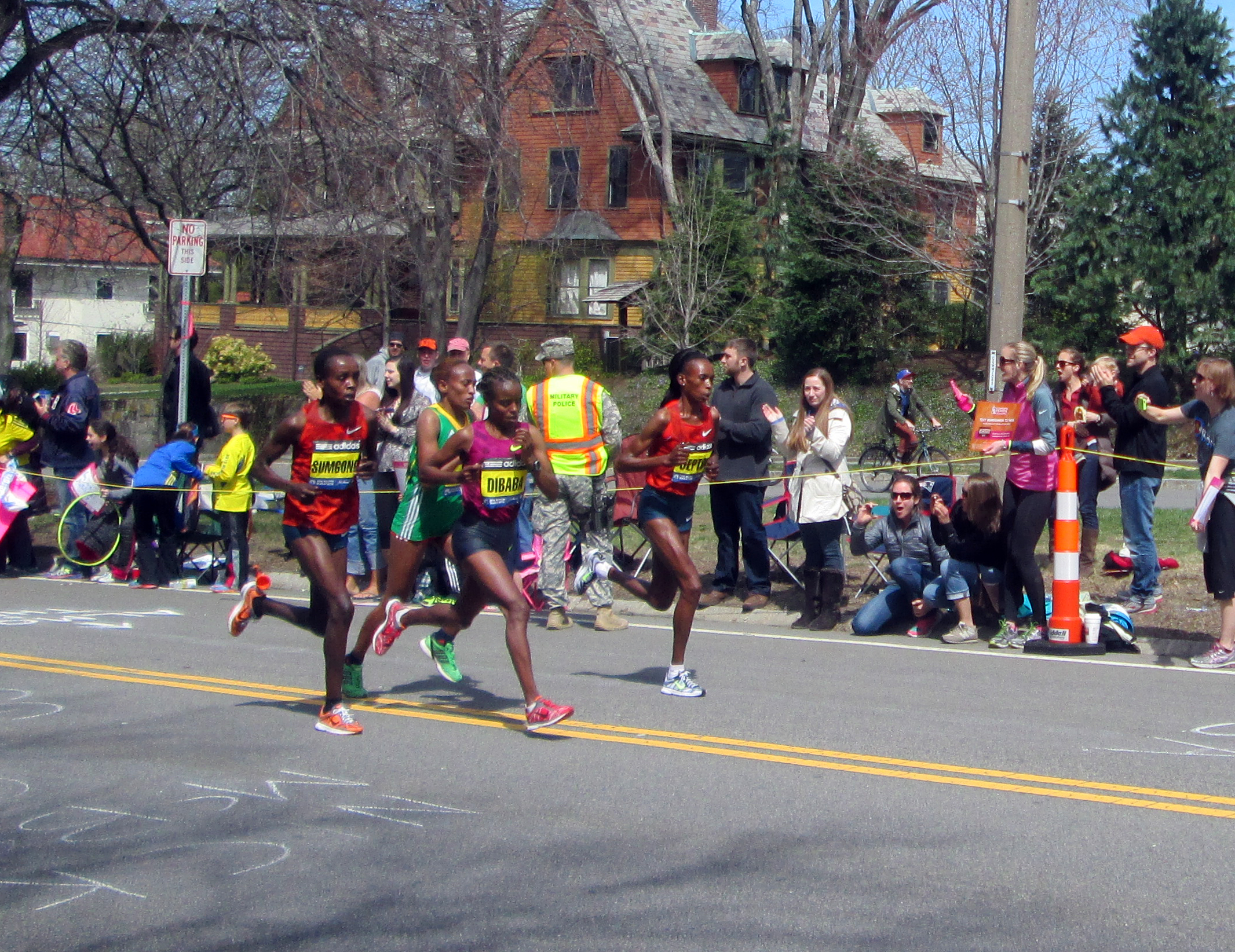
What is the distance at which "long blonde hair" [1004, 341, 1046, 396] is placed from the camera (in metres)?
10.1

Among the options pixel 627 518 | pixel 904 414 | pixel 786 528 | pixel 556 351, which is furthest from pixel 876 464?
pixel 556 351

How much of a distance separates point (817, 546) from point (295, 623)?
4.57 m

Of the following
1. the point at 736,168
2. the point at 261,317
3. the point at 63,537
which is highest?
the point at 736,168

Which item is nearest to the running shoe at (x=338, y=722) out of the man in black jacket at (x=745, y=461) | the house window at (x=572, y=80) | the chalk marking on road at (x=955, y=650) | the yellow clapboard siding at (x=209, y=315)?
the chalk marking on road at (x=955, y=650)

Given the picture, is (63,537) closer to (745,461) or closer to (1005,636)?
(745,461)

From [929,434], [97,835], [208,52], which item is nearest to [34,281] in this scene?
[929,434]

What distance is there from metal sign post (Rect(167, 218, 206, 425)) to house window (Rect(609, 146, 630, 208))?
3085cm

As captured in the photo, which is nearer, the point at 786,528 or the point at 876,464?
the point at 786,528

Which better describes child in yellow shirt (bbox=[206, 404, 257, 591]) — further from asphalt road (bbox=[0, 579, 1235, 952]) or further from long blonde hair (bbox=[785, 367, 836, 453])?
long blonde hair (bbox=[785, 367, 836, 453])

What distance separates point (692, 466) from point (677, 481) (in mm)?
118

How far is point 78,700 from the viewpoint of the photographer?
8.35 m

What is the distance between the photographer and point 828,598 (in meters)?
11.1

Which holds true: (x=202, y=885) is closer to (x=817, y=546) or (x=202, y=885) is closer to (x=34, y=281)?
(x=817, y=546)

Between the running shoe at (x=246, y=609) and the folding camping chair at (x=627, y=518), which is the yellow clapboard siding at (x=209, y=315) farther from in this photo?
the running shoe at (x=246, y=609)
